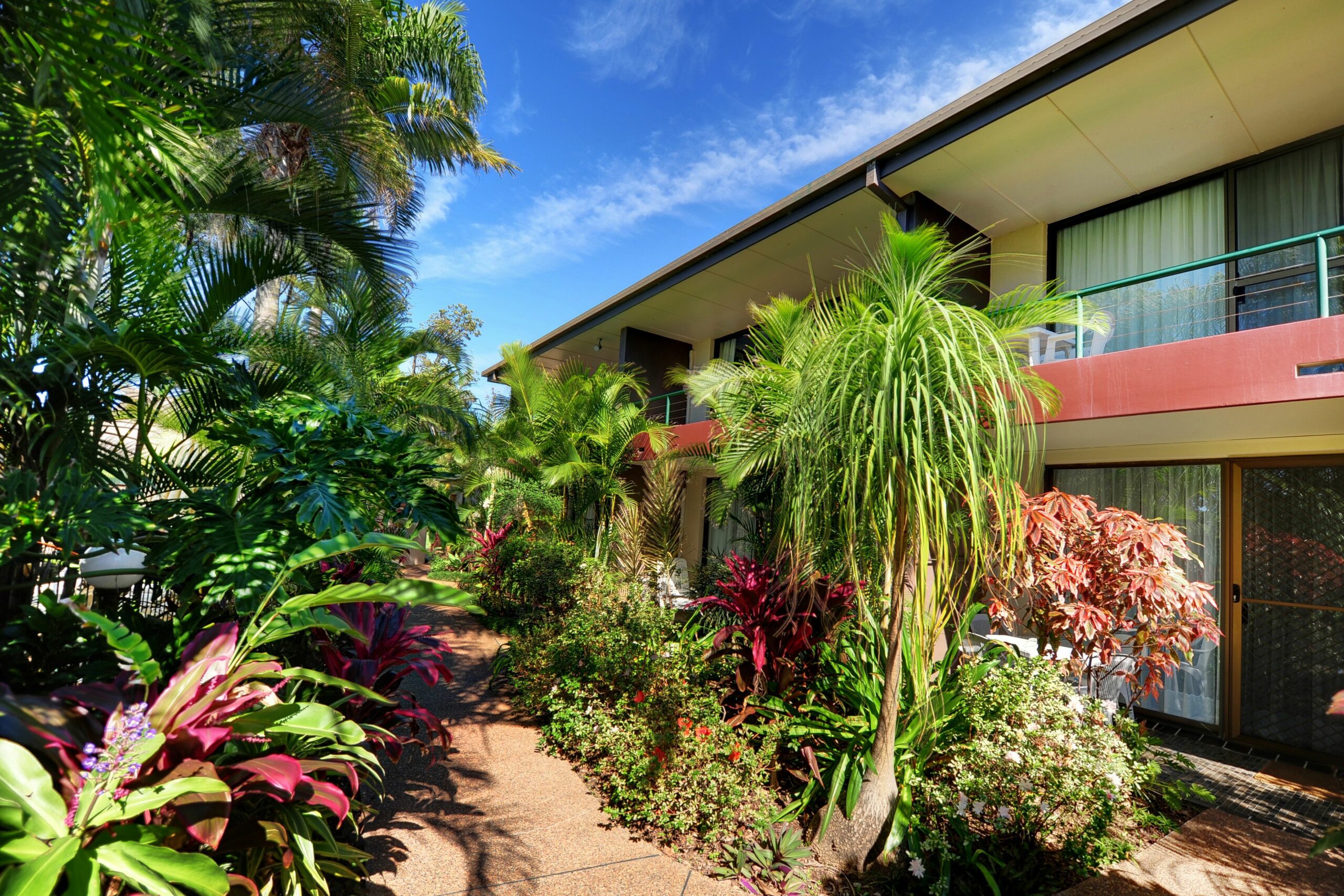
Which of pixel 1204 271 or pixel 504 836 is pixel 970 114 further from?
pixel 504 836

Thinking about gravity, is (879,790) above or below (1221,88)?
below

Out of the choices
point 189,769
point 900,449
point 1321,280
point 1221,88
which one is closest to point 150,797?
point 189,769

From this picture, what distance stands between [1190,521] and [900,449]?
5076 millimetres

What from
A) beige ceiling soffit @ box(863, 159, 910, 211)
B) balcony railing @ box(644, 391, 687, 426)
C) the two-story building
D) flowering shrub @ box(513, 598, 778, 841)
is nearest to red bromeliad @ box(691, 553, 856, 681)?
flowering shrub @ box(513, 598, 778, 841)

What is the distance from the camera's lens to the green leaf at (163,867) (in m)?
1.74

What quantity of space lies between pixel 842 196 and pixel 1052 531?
455 centimetres

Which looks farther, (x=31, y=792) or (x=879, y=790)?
(x=879, y=790)

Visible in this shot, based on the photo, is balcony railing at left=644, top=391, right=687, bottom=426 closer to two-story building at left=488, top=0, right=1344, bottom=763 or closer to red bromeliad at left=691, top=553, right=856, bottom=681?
two-story building at left=488, top=0, right=1344, bottom=763

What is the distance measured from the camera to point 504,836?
3.57 m

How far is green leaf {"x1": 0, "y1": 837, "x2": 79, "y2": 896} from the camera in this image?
154 centimetres

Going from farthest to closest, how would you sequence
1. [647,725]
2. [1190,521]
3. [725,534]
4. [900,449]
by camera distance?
[725,534]
[1190,521]
[647,725]
[900,449]

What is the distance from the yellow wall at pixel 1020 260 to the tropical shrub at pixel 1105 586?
13.7ft

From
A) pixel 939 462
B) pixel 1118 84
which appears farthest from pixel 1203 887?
pixel 1118 84

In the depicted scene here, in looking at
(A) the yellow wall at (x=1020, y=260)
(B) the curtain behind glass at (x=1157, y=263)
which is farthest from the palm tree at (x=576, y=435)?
(B) the curtain behind glass at (x=1157, y=263)
